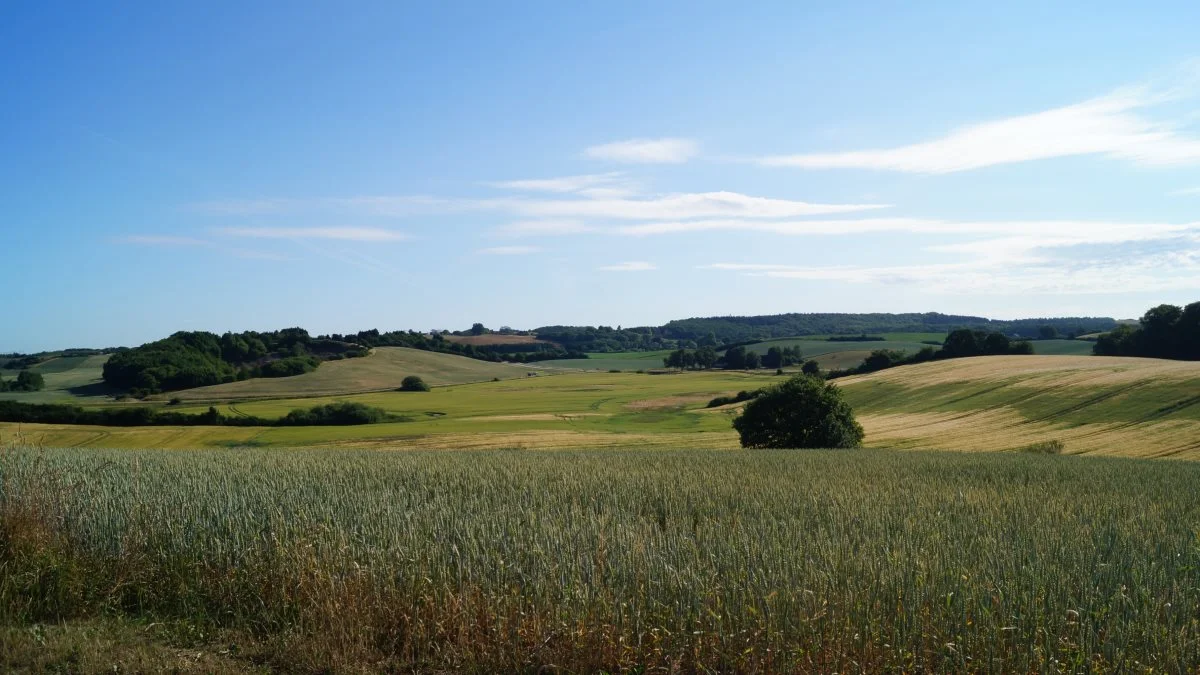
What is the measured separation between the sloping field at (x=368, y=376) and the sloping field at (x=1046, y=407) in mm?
58881

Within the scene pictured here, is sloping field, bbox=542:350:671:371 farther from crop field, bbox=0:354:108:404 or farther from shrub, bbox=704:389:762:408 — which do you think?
crop field, bbox=0:354:108:404

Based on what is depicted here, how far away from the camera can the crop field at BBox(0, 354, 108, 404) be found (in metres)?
70.8

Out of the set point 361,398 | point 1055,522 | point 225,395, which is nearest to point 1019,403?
point 1055,522

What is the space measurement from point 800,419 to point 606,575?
3683cm

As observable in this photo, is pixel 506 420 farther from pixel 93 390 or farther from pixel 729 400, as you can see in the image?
pixel 93 390

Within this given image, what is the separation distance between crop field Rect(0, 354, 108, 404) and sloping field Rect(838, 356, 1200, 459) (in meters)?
72.3

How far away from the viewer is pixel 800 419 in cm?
4166

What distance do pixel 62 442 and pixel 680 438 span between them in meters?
41.4

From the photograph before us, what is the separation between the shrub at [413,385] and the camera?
97.6 meters

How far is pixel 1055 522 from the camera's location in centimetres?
941

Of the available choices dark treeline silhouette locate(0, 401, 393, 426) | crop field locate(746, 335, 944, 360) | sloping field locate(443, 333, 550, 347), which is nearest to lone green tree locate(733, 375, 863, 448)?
dark treeline silhouette locate(0, 401, 393, 426)

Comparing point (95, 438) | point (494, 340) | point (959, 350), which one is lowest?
point (95, 438)

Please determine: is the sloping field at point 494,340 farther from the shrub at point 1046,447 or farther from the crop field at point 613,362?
the shrub at point 1046,447

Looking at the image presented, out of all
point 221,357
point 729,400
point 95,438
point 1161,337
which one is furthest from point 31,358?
point 1161,337
